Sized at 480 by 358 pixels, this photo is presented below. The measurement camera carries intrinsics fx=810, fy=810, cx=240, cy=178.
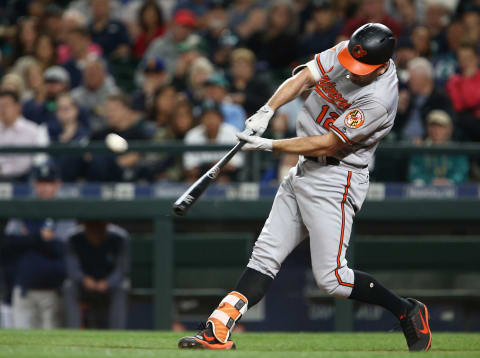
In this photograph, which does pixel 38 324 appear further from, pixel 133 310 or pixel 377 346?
pixel 377 346

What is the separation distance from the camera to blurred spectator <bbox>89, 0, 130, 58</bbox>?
9.99 metres

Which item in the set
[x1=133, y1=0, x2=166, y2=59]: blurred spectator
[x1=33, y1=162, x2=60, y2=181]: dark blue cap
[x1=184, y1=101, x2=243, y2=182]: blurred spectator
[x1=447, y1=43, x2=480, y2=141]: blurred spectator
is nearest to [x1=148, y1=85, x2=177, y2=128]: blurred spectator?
[x1=184, y1=101, x2=243, y2=182]: blurred spectator

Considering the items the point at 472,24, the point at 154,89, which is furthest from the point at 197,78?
the point at 472,24

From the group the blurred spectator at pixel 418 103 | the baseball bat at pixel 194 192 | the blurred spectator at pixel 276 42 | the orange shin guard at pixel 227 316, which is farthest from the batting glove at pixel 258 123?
the blurred spectator at pixel 276 42

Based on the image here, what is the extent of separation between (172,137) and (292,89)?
321 centimetres

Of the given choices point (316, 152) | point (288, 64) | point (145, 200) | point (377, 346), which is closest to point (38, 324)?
point (145, 200)

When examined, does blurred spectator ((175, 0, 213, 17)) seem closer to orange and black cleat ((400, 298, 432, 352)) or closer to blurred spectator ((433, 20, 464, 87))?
blurred spectator ((433, 20, 464, 87))

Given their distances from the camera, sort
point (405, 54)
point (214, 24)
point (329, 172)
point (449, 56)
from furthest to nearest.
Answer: point (214, 24) → point (449, 56) → point (405, 54) → point (329, 172)

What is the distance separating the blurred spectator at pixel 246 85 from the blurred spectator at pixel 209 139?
0.68 meters

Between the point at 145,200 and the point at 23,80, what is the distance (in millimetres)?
3452

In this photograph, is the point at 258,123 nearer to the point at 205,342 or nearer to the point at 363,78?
the point at 363,78

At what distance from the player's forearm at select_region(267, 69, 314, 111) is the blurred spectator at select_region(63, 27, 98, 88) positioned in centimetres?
537

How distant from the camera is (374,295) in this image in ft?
14.4

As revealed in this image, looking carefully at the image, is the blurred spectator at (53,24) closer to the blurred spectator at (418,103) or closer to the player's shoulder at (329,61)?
the blurred spectator at (418,103)
